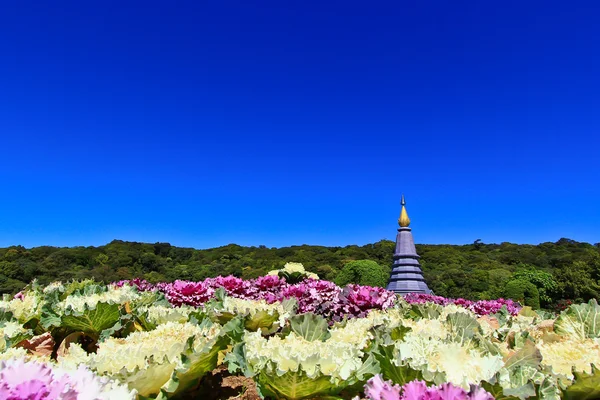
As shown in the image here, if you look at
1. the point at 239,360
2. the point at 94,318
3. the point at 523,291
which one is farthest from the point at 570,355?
the point at 523,291

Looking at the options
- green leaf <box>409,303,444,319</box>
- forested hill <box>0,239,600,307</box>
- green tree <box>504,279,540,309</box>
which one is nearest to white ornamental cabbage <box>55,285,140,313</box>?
green leaf <box>409,303,444,319</box>

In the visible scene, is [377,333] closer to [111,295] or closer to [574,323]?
[574,323]

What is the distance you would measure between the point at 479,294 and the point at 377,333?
23.6 m

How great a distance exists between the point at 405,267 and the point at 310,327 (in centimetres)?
1338

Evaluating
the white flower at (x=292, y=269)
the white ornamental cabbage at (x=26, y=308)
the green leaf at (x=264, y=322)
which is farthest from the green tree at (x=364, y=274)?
the white ornamental cabbage at (x=26, y=308)

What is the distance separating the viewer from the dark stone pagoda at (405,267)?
47.2 ft

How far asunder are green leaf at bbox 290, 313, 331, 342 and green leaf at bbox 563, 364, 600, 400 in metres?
1.10

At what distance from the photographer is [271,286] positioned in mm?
5008

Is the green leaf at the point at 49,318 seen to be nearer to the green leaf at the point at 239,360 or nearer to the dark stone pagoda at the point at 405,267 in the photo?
the green leaf at the point at 239,360

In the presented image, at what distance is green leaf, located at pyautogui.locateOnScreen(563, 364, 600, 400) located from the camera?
125cm

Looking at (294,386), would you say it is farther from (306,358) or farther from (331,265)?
(331,265)

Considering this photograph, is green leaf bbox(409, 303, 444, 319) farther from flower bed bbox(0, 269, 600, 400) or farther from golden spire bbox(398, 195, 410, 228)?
golden spire bbox(398, 195, 410, 228)

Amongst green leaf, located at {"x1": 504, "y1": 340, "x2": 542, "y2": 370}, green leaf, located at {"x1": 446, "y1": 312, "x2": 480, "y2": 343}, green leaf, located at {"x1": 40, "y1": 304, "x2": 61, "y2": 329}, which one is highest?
green leaf, located at {"x1": 446, "y1": 312, "x2": 480, "y2": 343}

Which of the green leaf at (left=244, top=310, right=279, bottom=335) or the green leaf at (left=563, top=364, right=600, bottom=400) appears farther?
the green leaf at (left=244, top=310, right=279, bottom=335)
